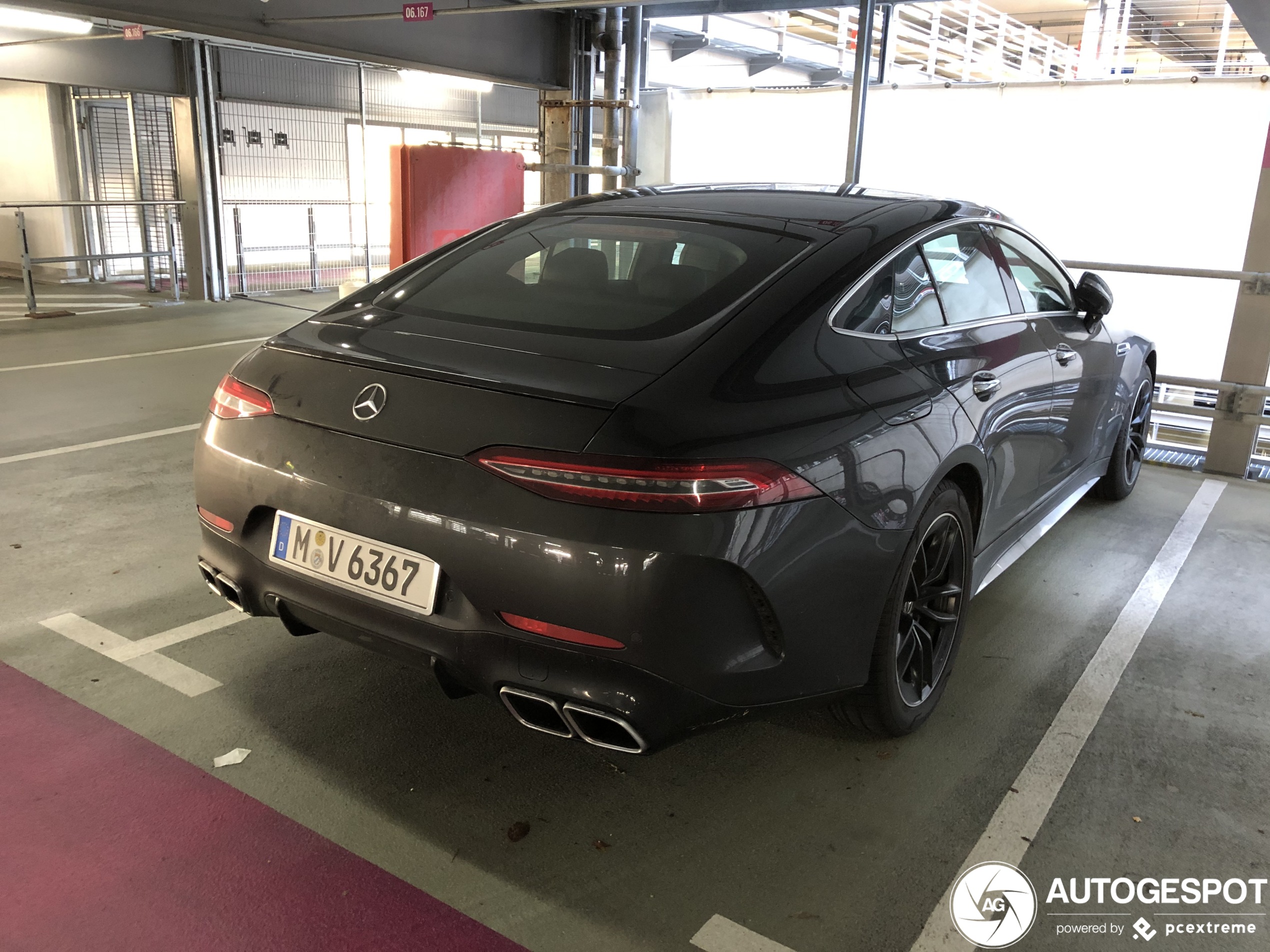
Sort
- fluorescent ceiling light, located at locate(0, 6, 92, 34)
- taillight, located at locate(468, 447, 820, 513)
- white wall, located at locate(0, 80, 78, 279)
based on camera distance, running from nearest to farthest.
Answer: taillight, located at locate(468, 447, 820, 513) → fluorescent ceiling light, located at locate(0, 6, 92, 34) → white wall, located at locate(0, 80, 78, 279)

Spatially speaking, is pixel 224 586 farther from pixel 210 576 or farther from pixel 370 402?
pixel 370 402

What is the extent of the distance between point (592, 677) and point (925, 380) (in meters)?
1.15

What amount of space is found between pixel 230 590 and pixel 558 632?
94 centimetres

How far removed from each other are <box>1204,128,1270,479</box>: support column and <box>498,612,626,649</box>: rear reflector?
4.97 metres

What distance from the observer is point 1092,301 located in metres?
3.79

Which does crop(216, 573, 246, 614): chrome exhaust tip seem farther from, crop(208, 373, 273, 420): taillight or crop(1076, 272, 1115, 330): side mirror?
crop(1076, 272, 1115, 330): side mirror

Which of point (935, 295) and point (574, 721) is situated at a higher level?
point (935, 295)

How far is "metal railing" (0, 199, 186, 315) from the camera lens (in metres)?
9.79

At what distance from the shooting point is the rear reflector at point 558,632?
1890 mm

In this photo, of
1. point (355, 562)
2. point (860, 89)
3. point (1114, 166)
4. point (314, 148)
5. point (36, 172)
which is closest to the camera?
point (355, 562)

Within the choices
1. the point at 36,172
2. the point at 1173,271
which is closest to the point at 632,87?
the point at 1173,271

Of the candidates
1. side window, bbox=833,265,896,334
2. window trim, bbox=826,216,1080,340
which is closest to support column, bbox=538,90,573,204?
window trim, bbox=826,216,1080,340

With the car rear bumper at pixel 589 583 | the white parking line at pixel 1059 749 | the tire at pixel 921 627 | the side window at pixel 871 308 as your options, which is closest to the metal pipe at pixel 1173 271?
the white parking line at pixel 1059 749

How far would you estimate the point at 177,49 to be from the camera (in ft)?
35.4
